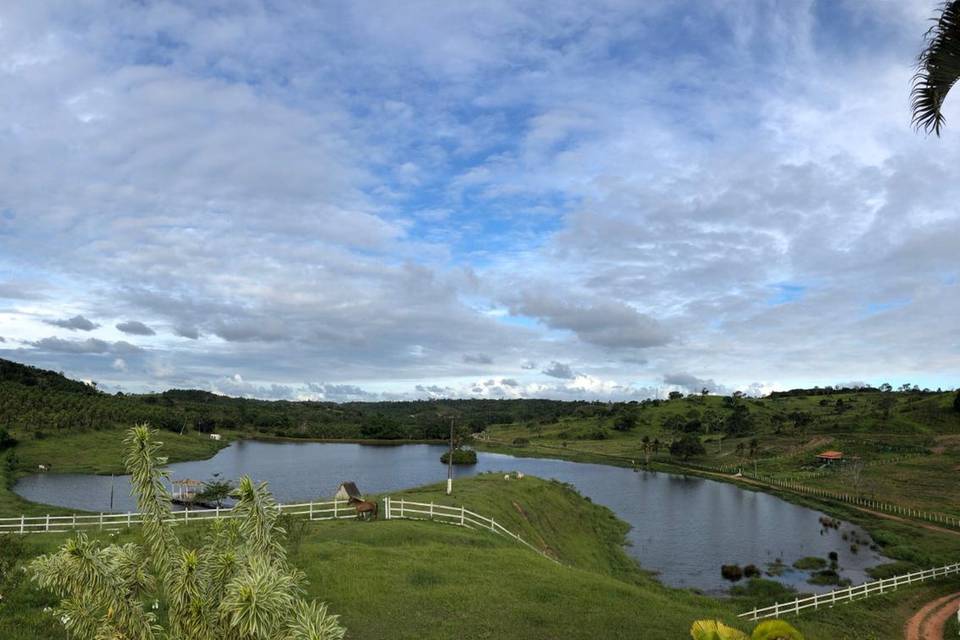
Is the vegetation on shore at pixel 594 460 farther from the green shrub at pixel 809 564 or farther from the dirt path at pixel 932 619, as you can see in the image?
the green shrub at pixel 809 564

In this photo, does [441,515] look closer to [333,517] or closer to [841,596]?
[333,517]

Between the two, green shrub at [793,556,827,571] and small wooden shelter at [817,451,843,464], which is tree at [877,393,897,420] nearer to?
small wooden shelter at [817,451,843,464]

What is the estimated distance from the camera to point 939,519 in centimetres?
6425

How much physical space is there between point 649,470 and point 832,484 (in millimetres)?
33843

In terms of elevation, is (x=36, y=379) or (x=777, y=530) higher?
(x=36, y=379)

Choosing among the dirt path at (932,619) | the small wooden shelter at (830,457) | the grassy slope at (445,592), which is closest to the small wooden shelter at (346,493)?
the grassy slope at (445,592)

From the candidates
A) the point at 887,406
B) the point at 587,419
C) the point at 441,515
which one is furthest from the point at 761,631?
the point at 587,419

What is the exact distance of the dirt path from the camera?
27281mm

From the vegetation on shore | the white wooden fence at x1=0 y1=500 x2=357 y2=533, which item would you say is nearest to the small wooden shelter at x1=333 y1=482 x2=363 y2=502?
the white wooden fence at x1=0 y1=500 x2=357 y2=533

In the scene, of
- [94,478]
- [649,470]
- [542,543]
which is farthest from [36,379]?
[542,543]

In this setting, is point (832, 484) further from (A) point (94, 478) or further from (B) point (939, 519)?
(A) point (94, 478)

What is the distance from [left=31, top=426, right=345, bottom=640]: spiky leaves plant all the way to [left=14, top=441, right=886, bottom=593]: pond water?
43221 millimetres

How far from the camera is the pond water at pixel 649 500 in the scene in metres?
51.8

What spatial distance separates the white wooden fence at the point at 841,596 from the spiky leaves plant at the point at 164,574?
27.2m
